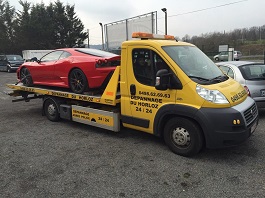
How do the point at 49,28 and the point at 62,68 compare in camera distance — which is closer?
the point at 62,68

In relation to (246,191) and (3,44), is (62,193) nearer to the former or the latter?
(246,191)

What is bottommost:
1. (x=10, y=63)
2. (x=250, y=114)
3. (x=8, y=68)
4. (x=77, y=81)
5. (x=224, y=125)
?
(x=224, y=125)

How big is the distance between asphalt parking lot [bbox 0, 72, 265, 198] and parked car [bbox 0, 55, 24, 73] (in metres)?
23.2

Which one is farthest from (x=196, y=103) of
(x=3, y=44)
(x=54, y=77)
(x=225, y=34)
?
(x=225, y=34)

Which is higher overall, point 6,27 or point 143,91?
point 6,27

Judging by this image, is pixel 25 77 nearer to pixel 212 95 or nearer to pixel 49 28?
pixel 212 95

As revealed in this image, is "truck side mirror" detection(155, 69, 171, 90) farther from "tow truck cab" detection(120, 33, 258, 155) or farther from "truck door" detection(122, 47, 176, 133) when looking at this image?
"truck door" detection(122, 47, 176, 133)

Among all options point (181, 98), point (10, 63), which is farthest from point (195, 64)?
point (10, 63)

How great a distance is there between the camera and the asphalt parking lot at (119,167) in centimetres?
364

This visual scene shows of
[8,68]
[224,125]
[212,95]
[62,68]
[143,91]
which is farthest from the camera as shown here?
[8,68]

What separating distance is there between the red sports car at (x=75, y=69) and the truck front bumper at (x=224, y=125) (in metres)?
2.68

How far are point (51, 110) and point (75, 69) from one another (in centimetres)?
165

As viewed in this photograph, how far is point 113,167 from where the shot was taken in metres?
4.37

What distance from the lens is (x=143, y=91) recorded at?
5.02m
